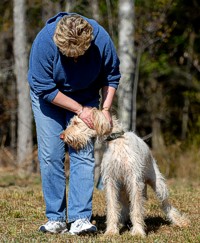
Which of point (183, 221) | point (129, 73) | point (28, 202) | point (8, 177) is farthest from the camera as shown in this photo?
point (8, 177)

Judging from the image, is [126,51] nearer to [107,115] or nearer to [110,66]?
[110,66]

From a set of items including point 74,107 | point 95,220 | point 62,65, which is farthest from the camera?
point 95,220

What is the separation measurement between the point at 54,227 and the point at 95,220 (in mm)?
1031

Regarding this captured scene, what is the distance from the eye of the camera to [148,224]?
6629mm

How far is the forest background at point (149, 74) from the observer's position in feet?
47.9

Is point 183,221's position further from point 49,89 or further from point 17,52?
point 17,52

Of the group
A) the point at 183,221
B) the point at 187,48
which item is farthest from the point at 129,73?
the point at 187,48

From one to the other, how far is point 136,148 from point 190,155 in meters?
8.63

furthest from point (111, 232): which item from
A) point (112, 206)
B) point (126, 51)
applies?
point (126, 51)

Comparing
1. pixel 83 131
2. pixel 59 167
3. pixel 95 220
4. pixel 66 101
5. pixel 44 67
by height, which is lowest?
pixel 95 220

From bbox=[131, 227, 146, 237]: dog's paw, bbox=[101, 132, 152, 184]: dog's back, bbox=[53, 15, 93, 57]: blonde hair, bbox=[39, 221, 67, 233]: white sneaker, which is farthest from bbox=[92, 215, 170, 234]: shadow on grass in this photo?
bbox=[53, 15, 93, 57]: blonde hair

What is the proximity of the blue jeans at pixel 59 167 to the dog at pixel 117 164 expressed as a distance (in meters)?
0.14

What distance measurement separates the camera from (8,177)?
13.2 metres

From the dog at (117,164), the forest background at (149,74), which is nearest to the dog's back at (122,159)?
the dog at (117,164)
